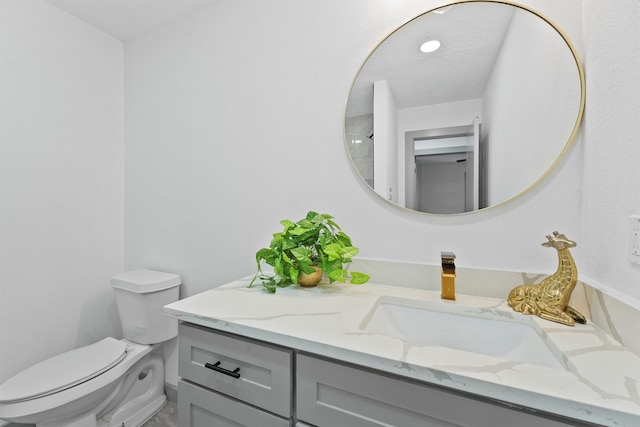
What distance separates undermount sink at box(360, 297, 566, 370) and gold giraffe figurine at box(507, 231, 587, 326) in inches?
2.6

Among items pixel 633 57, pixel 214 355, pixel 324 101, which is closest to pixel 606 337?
pixel 633 57

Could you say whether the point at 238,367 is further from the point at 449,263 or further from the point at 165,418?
the point at 165,418

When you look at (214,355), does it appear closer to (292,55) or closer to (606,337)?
A: (606,337)

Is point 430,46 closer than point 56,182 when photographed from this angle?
Yes

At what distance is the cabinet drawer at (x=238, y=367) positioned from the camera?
0.68 metres

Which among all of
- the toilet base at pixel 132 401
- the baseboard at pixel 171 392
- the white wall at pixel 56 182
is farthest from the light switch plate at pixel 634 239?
the white wall at pixel 56 182

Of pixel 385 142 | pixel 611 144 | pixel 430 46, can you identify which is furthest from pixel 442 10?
pixel 611 144

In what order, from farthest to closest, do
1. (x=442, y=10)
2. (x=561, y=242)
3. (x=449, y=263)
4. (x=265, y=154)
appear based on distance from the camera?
(x=265, y=154) → (x=442, y=10) → (x=449, y=263) → (x=561, y=242)

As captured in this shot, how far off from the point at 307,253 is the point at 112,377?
1.14 meters

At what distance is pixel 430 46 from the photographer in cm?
102

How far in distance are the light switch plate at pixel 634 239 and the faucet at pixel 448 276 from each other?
39 centimetres

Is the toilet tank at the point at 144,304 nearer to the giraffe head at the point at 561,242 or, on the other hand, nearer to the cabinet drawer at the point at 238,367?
the cabinet drawer at the point at 238,367

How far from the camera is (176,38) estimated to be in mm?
1638

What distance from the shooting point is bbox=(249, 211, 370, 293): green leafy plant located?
96 centimetres
